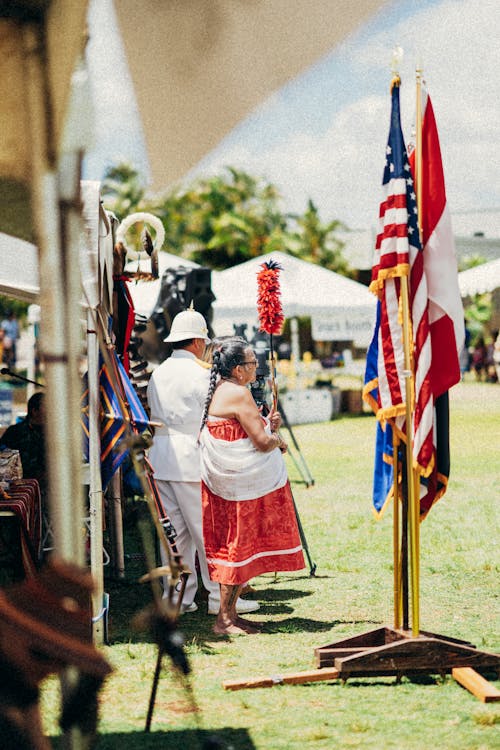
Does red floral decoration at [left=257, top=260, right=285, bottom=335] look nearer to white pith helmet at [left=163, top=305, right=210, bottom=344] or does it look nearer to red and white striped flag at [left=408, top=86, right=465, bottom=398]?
white pith helmet at [left=163, top=305, right=210, bottom=344]

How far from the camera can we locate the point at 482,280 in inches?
856

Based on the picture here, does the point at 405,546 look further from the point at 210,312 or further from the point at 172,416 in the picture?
the point at 210,312

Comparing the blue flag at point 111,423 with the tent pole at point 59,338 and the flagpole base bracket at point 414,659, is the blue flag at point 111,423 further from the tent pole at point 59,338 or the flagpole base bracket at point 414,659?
the tent pole at point 59,338

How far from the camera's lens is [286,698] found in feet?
15.9

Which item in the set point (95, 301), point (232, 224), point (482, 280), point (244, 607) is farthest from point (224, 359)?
point (232, 224)

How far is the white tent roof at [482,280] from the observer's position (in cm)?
2134

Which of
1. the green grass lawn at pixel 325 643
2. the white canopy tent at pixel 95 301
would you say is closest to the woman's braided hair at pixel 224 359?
the white canopy tent at pixel 95 301

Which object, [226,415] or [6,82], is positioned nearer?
[6,82]

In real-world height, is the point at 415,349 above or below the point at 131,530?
above

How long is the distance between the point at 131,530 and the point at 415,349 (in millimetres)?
5461

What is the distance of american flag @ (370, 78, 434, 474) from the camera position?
16.1 ft

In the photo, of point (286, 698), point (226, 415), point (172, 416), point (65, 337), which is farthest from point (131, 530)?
point (65, 337)

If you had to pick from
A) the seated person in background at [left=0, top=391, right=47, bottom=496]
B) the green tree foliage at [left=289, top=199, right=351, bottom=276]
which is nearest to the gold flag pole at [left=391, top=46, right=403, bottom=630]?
the seated person in background at [left=0, top=391, right=47, bottom=496]

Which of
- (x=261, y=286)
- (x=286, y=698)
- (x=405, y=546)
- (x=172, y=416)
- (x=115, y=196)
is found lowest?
(x=286, y=698)
